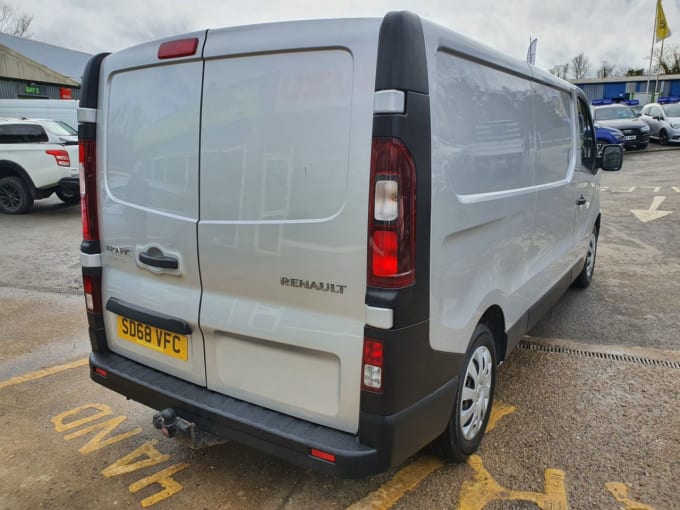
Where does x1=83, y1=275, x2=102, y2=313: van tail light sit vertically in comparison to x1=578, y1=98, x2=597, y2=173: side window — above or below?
below

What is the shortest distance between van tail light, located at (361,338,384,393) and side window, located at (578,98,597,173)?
128 inches

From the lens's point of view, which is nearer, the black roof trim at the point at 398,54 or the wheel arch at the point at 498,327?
the black roof trim at the point at 398,54

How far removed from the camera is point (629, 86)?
4956cm

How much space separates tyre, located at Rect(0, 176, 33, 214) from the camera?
10.8m

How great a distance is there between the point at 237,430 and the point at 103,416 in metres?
1.45

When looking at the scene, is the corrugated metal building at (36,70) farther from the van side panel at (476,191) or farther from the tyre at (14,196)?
the van side panel at (476,191)

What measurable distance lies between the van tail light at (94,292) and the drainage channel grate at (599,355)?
10.2ft

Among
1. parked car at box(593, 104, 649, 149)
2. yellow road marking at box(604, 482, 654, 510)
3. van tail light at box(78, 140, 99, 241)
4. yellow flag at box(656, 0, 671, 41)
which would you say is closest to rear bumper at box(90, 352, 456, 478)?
van tail light at box(78, 140, 99, 241)

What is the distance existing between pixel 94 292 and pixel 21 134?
9795 mm

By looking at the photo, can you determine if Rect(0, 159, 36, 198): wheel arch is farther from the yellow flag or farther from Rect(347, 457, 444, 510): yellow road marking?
the yellow flag

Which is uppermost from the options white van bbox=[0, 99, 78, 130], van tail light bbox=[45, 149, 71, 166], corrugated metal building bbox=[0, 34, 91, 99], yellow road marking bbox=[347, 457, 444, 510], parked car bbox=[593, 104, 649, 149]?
corrugated metal building bbox=[0, 34, 91, 99]

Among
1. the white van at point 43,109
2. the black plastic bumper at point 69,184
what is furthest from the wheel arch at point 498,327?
the white van at point 43,109

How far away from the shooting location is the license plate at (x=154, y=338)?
99.7 inches

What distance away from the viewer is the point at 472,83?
238 cm
